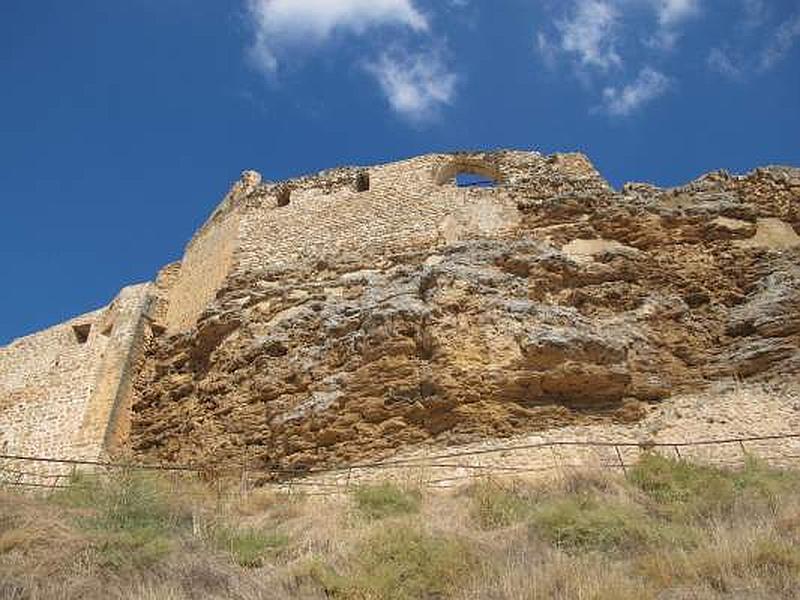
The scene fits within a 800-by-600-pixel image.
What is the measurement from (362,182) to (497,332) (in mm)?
5379

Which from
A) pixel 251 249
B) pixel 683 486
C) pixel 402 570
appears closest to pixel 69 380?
pixel 251 249

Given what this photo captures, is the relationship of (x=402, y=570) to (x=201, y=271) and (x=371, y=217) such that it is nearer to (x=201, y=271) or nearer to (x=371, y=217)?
(x=371, y=217)

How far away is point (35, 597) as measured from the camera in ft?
19.1

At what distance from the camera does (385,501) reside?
8.41m

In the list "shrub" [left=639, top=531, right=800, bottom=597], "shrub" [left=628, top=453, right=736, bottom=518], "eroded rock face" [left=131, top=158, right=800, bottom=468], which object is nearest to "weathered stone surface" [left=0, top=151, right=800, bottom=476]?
"eroded rock face" [left=131, top=158, right=800, bottom=468]

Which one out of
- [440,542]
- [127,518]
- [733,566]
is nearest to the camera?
[733,566]

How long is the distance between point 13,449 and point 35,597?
8152mm

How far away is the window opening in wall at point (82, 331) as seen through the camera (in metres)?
15.3

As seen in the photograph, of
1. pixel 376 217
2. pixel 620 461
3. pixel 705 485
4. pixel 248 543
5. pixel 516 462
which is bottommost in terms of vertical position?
pixel 248 543

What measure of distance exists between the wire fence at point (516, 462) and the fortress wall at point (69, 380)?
2796 mm

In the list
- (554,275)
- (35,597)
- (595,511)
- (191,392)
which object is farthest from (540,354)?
(35,597)

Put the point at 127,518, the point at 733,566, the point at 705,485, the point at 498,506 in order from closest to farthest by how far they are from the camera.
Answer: the point at 733,566
the point at 127,518
the point at 498,506
the point at 705,485

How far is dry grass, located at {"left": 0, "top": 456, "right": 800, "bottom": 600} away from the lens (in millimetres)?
5926

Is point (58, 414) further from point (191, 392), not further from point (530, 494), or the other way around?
point (530, 494)
